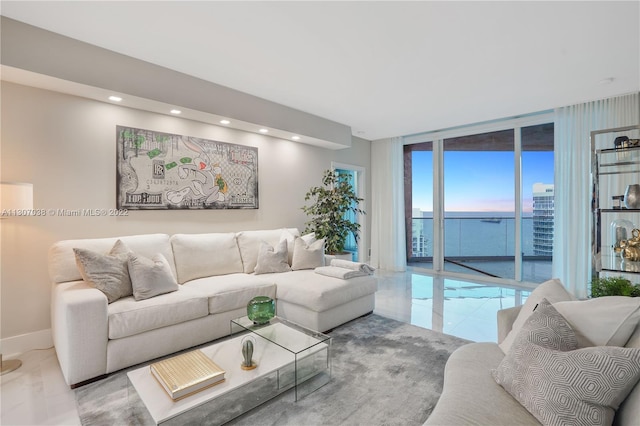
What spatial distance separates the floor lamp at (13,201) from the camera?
2.33m

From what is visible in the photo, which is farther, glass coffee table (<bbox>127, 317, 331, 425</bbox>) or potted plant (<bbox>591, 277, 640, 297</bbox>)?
potted plant (<bbox>591, 277, 640, 297</bbox>)

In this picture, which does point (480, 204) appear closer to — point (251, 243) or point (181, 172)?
point (251, 243)

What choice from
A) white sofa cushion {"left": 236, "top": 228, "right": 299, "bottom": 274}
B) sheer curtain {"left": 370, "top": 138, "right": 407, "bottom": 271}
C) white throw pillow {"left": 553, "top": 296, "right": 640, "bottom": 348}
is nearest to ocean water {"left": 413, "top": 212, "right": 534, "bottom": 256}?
sheer curtain {"left": 370, "top": 138, "right": 407, "bottom": 271}

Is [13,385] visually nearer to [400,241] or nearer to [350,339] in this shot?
[350,339]

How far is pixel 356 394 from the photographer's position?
205 cm

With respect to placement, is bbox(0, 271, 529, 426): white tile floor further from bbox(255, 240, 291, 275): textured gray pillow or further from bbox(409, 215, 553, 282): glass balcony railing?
bbox(255, 240, 291, 275): textured gray pillow

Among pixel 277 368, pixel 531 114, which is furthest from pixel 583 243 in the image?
pixel 277 368

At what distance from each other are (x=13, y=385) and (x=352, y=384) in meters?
2.40

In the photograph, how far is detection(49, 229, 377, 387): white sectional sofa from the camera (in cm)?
217

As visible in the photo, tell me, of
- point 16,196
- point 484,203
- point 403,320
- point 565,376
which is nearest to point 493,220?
point 484,203

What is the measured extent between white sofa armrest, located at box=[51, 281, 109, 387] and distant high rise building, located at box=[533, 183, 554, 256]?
5.72m

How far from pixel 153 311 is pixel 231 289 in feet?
2.30

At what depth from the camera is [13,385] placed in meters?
2.17

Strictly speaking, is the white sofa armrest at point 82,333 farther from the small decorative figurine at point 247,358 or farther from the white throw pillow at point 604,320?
the white throw pillow at point 604,320
